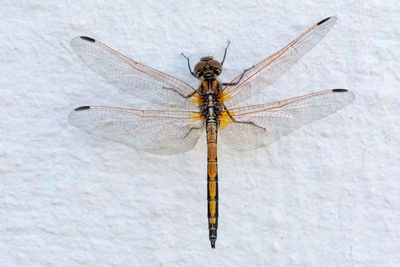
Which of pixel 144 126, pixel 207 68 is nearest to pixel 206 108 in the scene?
pixel 207 68

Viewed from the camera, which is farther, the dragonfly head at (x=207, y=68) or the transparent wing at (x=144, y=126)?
the dragonfly head at (x=207, y=68)

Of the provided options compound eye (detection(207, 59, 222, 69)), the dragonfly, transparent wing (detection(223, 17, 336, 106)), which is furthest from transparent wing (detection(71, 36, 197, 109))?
transparent wing (detection(223, 17, 336, 106))

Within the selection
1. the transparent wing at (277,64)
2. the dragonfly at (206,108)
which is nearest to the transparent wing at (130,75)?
the dragonfly at (206,108)

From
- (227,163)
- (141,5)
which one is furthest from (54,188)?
(141,5)

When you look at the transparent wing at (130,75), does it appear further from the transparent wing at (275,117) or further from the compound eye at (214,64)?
the transparent wing at (275,117)

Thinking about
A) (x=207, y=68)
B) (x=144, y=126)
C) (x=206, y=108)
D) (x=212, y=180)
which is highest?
(x=207, y=68)

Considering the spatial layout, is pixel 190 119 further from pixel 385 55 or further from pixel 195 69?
pixel 385 55

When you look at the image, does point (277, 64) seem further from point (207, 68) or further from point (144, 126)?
point (144, 126)
